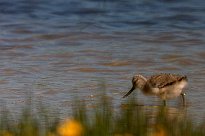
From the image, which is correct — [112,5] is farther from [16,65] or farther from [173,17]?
[16,65]

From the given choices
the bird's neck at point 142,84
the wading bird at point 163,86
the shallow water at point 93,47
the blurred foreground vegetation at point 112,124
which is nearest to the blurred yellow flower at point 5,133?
the blurred foreground vegetation at point 112,124

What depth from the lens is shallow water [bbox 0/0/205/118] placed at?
8.70m

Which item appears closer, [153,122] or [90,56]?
[153,122]

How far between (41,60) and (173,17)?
4350mm

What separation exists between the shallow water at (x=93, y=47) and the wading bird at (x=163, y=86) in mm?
145

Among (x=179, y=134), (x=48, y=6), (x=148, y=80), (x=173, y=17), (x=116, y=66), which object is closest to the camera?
(x=179, y=134)

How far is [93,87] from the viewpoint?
8836mm

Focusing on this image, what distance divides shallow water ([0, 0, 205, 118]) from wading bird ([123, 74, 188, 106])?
0.48ft

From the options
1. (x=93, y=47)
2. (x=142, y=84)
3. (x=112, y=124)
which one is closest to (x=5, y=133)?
(x=112, y=124)

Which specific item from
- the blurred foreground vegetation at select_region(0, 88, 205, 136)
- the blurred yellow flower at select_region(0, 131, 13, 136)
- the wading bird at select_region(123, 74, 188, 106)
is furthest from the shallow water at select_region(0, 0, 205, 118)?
the blurred yellow flower at select_region(0, 131, 13, 136)

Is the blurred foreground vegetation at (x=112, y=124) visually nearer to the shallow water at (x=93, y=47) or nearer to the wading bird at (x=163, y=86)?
the shallow water at (x=93, y=47)

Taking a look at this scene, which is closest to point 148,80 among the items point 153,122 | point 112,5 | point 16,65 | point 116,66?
point 116,66

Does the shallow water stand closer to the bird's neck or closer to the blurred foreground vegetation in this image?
the bird's neck

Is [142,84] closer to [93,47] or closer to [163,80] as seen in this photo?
[163,80]
